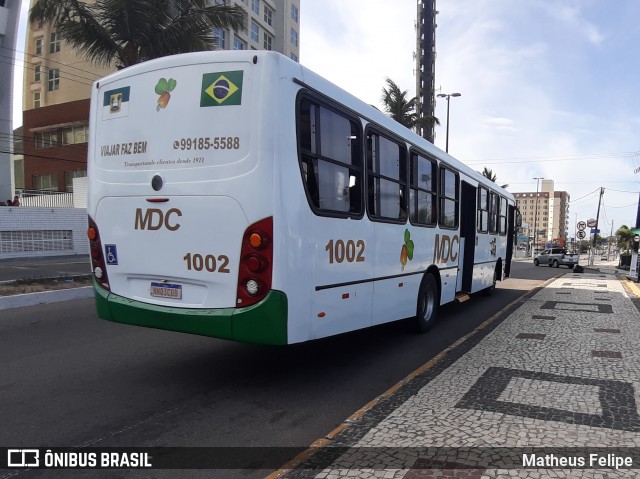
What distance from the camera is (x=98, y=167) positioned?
4.88 meters

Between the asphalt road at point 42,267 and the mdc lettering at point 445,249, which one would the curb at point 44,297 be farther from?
the mdc lettering at point 445,249

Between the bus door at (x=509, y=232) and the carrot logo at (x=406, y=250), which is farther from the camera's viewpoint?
the bus door at (x=509, y=232)

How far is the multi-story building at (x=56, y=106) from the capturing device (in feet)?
107

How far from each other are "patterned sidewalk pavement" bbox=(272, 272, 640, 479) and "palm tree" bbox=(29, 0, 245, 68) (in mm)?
12917

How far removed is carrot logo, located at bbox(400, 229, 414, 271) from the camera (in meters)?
6.18

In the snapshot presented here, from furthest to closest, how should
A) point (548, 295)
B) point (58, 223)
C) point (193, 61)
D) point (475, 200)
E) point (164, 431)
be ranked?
point (58, 223), point (548, 295), point (475, 200), point (193, 61), point (164, 431)

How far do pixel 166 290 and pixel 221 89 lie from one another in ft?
6.35

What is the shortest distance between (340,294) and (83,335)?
172 inches

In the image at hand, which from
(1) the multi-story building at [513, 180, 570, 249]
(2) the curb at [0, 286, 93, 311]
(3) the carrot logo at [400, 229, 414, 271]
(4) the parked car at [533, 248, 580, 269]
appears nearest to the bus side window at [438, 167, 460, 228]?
(3) the carrot logo at [400, 229, 414, 271]

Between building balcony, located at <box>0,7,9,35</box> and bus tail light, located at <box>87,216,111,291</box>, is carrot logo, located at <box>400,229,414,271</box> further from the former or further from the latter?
building balcony, located at <box>0,7,9,35</box>

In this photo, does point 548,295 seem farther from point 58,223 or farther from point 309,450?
point 58,223

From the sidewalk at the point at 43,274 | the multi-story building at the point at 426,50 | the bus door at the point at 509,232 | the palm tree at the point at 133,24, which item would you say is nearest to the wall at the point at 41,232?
the sidewalk at the point at 43,274

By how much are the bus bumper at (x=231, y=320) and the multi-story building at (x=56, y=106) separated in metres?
30.9

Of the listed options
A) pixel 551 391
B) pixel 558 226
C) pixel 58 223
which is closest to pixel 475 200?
pixel 551 391
